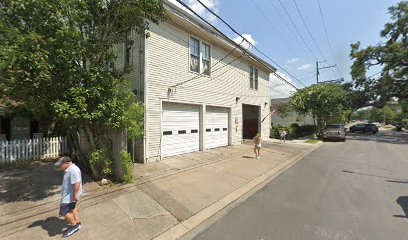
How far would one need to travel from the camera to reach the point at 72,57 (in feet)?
15.9

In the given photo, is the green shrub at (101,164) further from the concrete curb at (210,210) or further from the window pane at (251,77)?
the window pane at (251,77)

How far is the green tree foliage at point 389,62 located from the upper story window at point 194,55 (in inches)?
1135

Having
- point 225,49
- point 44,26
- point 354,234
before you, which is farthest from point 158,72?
point 354,234

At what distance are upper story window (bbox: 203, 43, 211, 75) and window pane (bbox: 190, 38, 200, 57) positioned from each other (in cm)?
55

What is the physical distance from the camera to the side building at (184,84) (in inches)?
342

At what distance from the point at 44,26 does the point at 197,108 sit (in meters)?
7.48

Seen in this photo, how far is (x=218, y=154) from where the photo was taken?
1091cm

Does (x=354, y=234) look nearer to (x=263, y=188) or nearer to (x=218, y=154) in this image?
(x=263, y=188)

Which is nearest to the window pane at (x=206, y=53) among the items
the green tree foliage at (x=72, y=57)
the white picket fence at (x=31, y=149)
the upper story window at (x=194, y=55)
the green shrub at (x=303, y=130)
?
the upper story window at (x=194, y=55)

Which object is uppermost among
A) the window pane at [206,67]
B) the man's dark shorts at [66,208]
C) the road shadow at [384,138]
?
the window pane at [206,67]

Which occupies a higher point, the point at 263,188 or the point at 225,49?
the point at 225,49

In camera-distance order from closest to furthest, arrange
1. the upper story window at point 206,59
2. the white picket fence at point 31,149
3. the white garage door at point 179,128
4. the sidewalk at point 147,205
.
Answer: the sidewalk at point 147,205 < the white picket fence at point 31,149 < the white garage door at point 179,128 < the upper story window at point 206,59

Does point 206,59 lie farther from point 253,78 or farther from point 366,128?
point 366,128

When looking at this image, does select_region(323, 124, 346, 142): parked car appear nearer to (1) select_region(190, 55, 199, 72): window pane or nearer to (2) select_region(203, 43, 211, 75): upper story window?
(2) select_region(203, 43, 211, 75): upper story window
